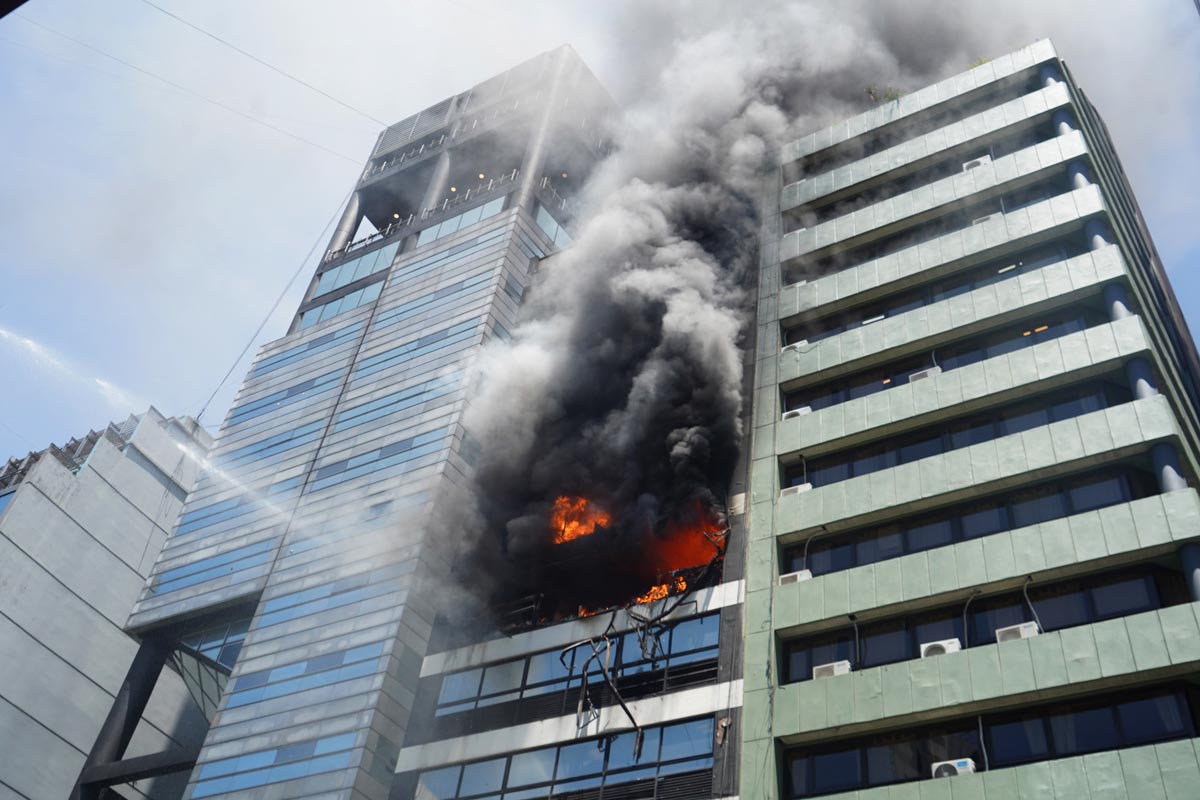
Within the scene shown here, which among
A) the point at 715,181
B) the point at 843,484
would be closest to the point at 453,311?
the point at 715,181

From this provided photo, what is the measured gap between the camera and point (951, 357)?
32.6 m

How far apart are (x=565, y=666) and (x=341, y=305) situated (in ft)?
91.8

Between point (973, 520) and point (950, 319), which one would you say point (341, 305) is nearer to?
point (950, 319)

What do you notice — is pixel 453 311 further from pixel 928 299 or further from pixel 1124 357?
pixel 1124 357

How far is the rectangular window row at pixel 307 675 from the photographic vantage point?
34125 millimetres

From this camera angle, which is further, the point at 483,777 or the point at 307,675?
the point at 307,675

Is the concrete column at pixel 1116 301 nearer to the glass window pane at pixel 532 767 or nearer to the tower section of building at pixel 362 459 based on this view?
the glass window pane at pixel 532 767

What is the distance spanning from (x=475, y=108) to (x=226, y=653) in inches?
1256

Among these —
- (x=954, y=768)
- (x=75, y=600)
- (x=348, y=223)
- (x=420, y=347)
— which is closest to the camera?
(x=954, y=768)

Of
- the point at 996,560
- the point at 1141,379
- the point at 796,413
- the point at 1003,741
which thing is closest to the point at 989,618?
the point at 996,560

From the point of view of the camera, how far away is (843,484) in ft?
98.7

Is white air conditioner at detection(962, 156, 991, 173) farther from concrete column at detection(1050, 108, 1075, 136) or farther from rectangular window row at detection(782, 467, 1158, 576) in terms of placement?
rectangular window row at detection(782, 467, 1158, 576)

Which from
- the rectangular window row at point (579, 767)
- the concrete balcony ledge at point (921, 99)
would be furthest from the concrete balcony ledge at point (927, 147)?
the rectangular window row at point (579, 767)

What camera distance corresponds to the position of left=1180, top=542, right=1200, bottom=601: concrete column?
75.5ft
